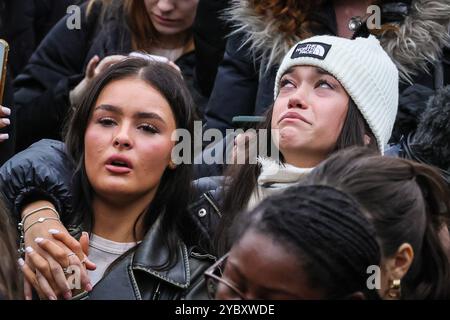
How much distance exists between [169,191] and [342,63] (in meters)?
0.75

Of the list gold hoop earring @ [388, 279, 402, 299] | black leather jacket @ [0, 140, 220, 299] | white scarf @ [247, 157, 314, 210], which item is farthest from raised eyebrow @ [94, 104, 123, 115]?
gold hoop earring @ [388, 279, 402, 299]

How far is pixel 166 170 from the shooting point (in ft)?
12.3

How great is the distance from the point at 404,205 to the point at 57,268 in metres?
1.06

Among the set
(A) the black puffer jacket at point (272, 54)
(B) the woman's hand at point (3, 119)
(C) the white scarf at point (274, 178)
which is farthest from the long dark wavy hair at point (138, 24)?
A: (C) the white scarf at point (274, 178)

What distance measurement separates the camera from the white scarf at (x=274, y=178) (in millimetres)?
3529

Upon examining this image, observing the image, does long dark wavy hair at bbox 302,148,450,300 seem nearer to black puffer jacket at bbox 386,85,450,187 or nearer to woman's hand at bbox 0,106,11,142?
black puffer jacket at bbox 386,85,450,187

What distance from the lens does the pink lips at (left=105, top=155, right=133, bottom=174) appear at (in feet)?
11.7

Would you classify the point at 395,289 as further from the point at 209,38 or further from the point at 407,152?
the point at 209,38

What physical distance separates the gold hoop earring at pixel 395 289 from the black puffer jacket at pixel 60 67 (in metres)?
2.31

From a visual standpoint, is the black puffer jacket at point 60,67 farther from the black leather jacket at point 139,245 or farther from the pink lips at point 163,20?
the black leather jacket at point 139,245

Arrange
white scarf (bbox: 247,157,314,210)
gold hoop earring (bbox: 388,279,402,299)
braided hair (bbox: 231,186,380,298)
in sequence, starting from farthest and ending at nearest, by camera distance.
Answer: white scarf (bbox: 247,157,314,210) < gold hoop earring (bbox: 388,279,402,299) < braided hair (bbox: 231,186,380,298)

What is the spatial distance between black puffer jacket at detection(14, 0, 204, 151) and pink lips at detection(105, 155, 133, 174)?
1.33 meters

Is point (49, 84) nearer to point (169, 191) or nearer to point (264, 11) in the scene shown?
point (264, 11)
